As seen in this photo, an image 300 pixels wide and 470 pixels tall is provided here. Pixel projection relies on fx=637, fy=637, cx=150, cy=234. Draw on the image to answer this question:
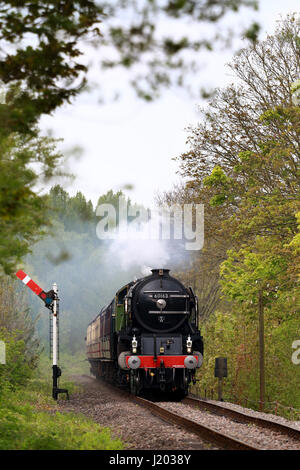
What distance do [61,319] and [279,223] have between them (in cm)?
5018

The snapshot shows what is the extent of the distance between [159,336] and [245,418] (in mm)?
5641

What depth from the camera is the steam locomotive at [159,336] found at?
1927cm

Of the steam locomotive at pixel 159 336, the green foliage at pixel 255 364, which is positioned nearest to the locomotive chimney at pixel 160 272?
the steam locomotive at pixel 159 336

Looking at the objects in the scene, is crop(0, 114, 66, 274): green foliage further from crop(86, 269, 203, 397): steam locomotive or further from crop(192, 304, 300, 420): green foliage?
crop(192, 304, 300, 420): green foliage

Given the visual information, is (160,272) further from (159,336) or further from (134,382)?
(134,382)

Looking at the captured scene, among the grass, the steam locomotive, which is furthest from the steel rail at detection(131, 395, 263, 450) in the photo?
the steam locomotive

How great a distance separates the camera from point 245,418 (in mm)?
14484

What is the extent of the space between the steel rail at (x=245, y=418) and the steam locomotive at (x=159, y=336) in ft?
3.84

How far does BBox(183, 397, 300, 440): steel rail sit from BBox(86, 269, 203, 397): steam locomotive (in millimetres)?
1170

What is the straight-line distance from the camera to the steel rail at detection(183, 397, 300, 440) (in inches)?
472

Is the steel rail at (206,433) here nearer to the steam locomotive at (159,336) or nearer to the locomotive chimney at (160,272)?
the steam locomotive at (159,336)

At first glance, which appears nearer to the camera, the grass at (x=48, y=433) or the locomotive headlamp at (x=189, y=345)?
the grass at (x=48, y=433)

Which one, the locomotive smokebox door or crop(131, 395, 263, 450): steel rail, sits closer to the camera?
crop(131, 395, 263, 450): steel rail

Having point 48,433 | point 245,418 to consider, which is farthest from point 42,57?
point 245,418
